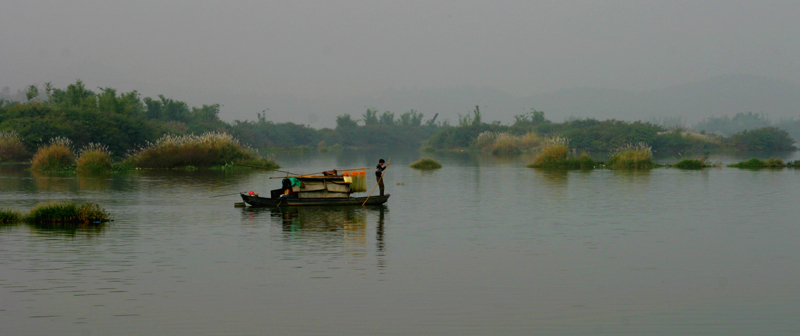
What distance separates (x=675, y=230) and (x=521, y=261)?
7011 millimetres

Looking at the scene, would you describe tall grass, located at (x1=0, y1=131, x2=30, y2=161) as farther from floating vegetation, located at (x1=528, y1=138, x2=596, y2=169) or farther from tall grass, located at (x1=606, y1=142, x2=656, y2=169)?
tall grass, located at (x1=606, y1=142, x2=656, y2=169)

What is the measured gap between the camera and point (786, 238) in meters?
18.5

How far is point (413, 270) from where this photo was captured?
1420 cm

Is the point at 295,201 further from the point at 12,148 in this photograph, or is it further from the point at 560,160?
the point at 12,148

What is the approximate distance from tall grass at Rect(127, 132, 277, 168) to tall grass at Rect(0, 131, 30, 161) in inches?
427

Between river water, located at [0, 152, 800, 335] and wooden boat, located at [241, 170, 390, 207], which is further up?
wooden boat, located at [241, 170, 390, 207]

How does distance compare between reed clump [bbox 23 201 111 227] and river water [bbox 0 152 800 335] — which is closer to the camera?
river water [bbox 0 152 800 335]

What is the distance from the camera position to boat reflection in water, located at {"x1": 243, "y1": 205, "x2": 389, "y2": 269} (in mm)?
16281

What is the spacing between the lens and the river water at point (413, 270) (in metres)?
10.5

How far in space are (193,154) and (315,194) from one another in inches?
1104

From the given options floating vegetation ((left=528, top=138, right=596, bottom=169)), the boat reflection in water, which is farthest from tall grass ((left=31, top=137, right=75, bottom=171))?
floating vegetation ((left=528, top=138, right=596, bottom=169))

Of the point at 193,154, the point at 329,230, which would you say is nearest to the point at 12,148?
the point at 193,154

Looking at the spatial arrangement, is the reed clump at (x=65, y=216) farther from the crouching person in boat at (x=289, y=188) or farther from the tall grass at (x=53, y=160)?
the tall grass at (x=53, y=160)

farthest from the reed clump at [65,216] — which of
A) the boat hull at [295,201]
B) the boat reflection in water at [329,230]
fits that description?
the boat hull at [295,201]
